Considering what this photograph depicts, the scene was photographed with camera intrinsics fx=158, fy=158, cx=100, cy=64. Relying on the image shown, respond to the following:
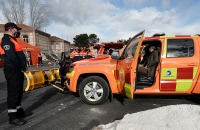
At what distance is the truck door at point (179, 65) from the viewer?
351 centimetres

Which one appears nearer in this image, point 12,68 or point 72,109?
point 12,68

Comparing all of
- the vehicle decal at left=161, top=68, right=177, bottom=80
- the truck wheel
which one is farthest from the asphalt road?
the vehicle decal at left=161, top=68, right=177, bottom=80

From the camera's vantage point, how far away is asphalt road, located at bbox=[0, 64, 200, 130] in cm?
304

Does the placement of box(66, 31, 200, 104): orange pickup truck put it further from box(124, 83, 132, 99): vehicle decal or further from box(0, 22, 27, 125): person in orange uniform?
box(0, 22, 27, 125): person in orange uniform

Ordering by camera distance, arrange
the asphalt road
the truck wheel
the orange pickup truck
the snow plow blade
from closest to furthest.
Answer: the asphalt road < the orange pickup truck < the truck wheel < the snow plow blade

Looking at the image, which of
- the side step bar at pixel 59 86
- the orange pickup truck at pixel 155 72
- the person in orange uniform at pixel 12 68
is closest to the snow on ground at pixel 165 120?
the orange pickup truck at pixel 155 72

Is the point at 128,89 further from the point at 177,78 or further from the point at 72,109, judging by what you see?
the point at 72,109

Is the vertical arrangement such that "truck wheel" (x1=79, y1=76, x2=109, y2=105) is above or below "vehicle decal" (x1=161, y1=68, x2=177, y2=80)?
below

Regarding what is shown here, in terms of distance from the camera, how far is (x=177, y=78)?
11.7 feet

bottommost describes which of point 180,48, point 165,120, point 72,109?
point 72,109

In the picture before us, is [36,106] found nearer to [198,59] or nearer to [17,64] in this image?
[17,64]

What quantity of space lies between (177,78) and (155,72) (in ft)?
1.58

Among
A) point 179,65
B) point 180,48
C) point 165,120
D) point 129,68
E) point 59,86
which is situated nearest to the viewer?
point 165,120

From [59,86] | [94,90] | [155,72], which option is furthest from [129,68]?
[59,86]
